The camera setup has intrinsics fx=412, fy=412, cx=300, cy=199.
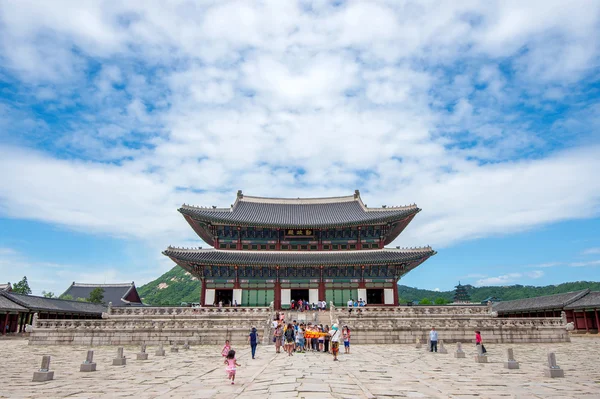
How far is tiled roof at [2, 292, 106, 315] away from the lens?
117 feet

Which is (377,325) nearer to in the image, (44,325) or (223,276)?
(223,276)

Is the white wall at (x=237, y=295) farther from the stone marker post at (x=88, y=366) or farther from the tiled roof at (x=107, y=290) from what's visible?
the tiled roof at (x=107, y=290)

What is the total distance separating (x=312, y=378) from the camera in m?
12.1

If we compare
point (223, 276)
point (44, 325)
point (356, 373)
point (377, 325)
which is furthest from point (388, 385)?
point (223, 276)

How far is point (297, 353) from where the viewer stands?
20.8m

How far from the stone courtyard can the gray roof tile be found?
24.0 m

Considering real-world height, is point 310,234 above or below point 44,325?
above

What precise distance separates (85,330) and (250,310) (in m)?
11.7

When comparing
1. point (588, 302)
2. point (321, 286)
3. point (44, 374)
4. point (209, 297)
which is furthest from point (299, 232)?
point (44, 374)

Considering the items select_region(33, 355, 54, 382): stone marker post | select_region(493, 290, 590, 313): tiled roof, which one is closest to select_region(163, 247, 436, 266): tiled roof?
select_region(493, 290, 590, 313): tiled roof

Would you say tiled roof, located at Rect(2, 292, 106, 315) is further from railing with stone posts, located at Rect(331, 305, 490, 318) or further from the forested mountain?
the forested mountain

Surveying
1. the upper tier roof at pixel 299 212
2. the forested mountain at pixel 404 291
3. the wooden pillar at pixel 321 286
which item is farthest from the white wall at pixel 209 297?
the forested mountain at pixel 404 291

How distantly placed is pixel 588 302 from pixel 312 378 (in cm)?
3404

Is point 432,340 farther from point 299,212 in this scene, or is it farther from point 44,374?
point 299,212
